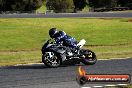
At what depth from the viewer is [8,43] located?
30.7 meters

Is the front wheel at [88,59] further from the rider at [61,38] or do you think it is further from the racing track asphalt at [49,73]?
the rider at [61,38]

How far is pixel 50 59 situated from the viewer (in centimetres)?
1694

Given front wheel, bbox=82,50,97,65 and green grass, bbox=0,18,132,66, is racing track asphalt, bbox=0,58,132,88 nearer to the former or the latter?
front wheel, bbox=82,50,97,65

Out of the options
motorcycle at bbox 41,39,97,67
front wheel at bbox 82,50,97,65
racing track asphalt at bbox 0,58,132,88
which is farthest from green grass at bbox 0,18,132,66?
front wheel at bbox 82,50,97,65

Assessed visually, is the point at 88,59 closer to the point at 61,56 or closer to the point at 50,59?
the point at 61,56

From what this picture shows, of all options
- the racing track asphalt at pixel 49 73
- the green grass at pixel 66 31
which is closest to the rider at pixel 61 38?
the racing track asphalt at pixel 49 73

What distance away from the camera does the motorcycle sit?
16891 mm

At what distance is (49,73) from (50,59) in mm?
1793

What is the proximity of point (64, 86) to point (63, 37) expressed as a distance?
201 inches

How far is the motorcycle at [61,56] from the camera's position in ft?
55.4

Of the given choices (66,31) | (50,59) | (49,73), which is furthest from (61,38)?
(66,31)

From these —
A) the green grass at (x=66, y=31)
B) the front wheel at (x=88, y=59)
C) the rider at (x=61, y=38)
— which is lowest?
the green grass at (x=66, y=31)

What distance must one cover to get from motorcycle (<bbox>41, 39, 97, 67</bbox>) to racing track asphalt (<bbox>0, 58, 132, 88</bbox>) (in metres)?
0.30

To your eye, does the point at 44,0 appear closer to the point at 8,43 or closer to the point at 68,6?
the point at 68,6
